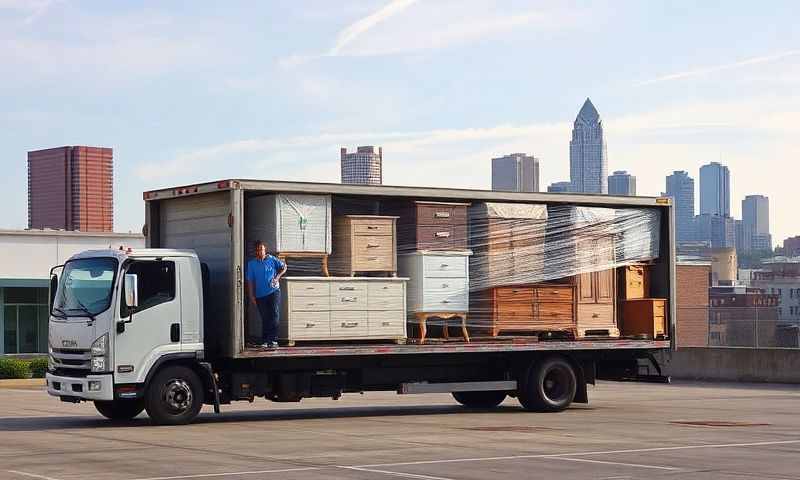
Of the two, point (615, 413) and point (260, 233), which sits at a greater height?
point (260, 233)

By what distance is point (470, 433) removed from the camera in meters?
19.6

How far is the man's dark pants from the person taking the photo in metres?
20.9

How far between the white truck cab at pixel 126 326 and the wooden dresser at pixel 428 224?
3.46 m

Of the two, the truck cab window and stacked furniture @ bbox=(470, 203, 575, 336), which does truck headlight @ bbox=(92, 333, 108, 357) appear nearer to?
the truck cab window

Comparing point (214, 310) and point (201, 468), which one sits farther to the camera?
point (214, 310)

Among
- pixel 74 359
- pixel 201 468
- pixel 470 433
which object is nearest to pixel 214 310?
pixel 74 359

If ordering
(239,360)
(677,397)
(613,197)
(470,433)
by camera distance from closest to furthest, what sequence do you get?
(470,433)
(239,360)
(613,197)
(677,397)

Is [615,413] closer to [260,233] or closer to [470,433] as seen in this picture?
[470,433]

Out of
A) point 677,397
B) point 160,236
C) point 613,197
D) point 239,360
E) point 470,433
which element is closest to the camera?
point 470,433

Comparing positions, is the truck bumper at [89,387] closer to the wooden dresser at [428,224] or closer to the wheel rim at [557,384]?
the wooden dresser at [428,224]

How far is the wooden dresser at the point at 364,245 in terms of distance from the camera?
21.7 meters

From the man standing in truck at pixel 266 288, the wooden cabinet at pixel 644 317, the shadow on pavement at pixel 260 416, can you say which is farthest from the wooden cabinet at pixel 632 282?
the man standing in truck at pixel 266 288

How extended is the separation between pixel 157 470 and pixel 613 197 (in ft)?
41.1

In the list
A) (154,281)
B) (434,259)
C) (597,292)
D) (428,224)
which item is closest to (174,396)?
(154,281)
